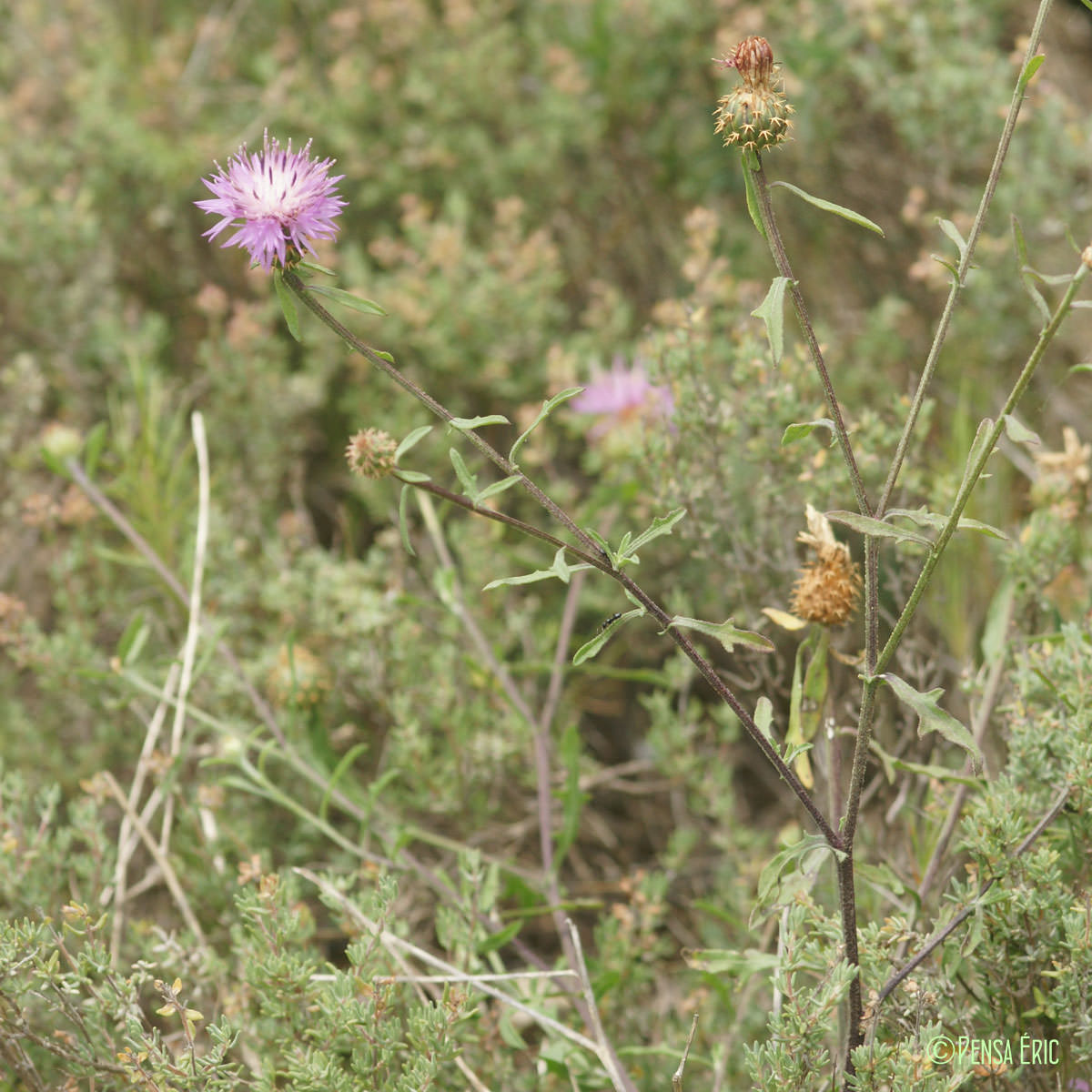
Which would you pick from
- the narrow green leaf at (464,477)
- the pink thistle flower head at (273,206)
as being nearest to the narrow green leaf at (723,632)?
the narrow green leaf at (464,477)

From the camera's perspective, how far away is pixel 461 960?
146 centimetres

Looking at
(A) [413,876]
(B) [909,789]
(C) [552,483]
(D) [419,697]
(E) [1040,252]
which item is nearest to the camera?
(B) [909,789]

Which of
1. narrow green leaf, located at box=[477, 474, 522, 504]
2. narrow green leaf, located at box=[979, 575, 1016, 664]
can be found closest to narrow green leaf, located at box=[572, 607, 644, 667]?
narrow green leaf, located at box=[477, 474, 522, 504]

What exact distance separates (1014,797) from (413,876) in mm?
939

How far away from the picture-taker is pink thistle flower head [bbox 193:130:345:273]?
106cm

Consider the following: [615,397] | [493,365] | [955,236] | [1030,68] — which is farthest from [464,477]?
[493,365]

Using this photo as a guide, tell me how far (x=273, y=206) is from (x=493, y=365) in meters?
1.34

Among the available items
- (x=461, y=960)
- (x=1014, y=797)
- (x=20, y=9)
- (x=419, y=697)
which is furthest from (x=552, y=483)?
(x=20, y=9)

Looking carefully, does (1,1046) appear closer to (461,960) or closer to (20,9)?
(461,960)

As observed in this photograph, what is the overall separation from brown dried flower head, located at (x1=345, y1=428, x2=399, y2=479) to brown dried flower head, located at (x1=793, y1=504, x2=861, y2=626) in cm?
54

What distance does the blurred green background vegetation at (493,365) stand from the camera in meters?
1.82

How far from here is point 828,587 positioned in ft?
4.44

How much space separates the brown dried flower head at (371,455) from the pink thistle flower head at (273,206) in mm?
193

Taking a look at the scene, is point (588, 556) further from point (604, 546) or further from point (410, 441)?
point (410, 441)
